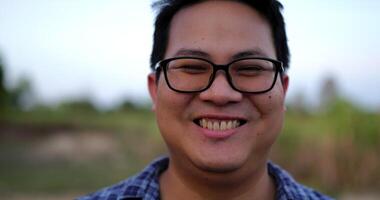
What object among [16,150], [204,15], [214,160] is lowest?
[16,150]

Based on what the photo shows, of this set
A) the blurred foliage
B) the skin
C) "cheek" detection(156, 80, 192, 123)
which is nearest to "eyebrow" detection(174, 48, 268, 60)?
the skin

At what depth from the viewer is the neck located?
5.16ft

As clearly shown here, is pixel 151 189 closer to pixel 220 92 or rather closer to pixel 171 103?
pixel 171 103

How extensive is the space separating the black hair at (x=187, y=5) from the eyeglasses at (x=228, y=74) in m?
0.15

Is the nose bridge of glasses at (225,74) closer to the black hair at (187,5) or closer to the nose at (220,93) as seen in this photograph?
the nose at (220,93)

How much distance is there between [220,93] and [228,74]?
2.8 inches

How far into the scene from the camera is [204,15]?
1570 mm

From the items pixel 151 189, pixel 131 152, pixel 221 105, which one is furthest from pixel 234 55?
pixel 131 152

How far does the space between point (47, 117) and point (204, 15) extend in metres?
14.6

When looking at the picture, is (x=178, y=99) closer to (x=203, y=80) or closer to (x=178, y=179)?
(x=203, y=80)

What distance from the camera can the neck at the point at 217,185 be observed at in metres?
1.57

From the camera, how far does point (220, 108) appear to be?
1.48 metres

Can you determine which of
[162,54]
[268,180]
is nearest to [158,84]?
[162,54]

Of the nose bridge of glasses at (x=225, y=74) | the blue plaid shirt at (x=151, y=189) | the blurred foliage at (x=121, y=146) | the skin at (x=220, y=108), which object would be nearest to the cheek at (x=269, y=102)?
the skin at (x=220, y=108)
